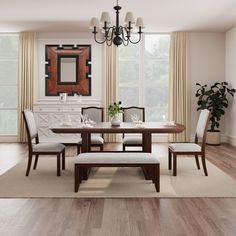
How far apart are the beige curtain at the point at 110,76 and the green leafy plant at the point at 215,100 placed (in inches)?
79.2

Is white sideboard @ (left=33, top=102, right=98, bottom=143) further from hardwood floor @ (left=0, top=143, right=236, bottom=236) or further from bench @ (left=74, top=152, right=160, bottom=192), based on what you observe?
hardwood floor @ (left=0, top=143, right=236, bottom=236)

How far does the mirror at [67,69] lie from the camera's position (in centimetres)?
804

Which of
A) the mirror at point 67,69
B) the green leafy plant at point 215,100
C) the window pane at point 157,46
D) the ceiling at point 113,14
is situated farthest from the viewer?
the window pane at point 157,46

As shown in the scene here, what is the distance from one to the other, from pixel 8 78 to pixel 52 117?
1726 mm

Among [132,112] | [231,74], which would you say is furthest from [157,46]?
[132,112]

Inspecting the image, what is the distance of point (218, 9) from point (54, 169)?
4.03 metres

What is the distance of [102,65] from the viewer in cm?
810

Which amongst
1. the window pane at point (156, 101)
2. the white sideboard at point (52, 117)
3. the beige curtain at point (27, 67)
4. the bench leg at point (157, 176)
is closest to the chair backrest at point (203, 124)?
the bench leg at point (157, 176)

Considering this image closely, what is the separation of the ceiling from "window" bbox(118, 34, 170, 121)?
1.58 feet

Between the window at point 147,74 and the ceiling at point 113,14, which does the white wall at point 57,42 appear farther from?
the window at point 147,74

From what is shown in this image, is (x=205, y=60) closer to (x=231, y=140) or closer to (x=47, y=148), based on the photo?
(x=231, y=140)

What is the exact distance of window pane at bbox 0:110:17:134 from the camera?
27.0 ft

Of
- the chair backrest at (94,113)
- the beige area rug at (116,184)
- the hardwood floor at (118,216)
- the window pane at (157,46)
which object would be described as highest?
the window pane at (157,46)

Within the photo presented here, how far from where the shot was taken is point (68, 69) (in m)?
8.05
